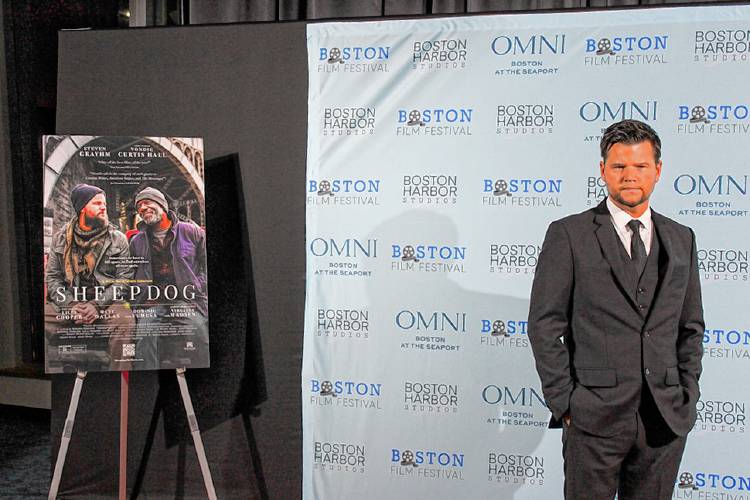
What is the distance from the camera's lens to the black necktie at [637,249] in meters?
1.96

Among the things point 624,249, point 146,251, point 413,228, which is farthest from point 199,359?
point 624,249

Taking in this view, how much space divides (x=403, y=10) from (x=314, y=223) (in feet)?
5.00

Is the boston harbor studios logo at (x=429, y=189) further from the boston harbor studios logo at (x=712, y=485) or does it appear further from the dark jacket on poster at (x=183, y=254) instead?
the boston harbor studios logo at (x=712, y=485)

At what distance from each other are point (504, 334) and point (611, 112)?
1045 mm

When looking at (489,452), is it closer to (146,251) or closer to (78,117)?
(146,251)

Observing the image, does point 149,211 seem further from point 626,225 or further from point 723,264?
point 723,264

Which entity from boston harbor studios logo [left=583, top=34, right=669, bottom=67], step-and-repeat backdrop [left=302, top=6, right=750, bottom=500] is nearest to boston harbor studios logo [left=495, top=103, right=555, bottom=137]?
step-and-repeat backdrop [left=302, top=6, right=750, bottom=500]

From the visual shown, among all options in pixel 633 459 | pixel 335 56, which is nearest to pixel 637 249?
pixel 633 459

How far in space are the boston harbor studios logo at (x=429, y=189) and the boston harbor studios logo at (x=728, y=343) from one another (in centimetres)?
121

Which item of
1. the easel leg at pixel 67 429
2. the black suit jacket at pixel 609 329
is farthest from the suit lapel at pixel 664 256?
the easel leg at pixel 67 429

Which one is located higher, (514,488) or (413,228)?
(413,228)

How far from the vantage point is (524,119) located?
296 centimetres

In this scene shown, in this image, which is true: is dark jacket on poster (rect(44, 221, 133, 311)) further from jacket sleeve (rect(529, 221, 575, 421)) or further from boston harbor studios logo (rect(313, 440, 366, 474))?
jacket sleeve (rect(529, 221, 575, 421))

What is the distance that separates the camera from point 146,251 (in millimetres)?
2861
